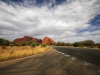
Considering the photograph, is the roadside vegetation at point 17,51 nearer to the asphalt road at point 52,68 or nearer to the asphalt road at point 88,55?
the asphalt road at point 52,68

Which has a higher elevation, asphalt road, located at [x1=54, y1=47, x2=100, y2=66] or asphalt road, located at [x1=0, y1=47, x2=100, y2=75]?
asphalt road, located at [x1=54, y1=47, x2=100, y2=66]

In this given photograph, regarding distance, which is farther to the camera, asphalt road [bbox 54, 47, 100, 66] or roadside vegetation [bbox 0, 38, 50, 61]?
roadside vegetation [bbox 0, 38, 50, 61]

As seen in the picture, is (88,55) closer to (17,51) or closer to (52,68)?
(52,68)

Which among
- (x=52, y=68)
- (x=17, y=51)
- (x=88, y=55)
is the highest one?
(x=17, y=51)

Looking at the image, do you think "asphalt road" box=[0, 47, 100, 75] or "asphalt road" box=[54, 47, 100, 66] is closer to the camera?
"asphalt road" box=[0, 47, 100, 75]

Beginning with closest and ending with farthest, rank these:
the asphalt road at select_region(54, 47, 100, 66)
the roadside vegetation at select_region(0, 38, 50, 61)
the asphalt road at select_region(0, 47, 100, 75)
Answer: the asphalt road at select_region(0, 47, 100, 75) → the asphalt road at select_region(54, 47, 100, 66) → the roadside vegetation at select_region(0, 38, 50, 61)

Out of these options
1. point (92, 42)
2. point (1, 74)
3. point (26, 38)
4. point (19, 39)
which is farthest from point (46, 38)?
point (1, 74)

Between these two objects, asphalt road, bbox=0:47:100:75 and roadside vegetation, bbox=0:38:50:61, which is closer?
asphalt road, bbox=0:47:100:75

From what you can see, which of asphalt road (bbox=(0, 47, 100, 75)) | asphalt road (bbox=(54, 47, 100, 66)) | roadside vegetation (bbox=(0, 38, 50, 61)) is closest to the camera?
asphalt road (bbox=(0, 47, 100, 75))

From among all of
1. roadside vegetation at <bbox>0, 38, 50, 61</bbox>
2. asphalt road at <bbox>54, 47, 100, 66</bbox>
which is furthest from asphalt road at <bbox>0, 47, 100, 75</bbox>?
roadside vegetation at <bbox>0, 38, 50, 61</bbox>

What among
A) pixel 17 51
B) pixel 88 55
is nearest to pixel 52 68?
pixel 88 55

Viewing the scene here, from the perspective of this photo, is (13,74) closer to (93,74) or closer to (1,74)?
(1,74)

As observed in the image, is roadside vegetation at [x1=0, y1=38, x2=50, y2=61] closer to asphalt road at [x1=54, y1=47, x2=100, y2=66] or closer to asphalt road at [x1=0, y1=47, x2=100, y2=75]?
asphalt road at [x1=0, y1=47, x2=100, y2=75]

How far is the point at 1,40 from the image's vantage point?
45.1m
